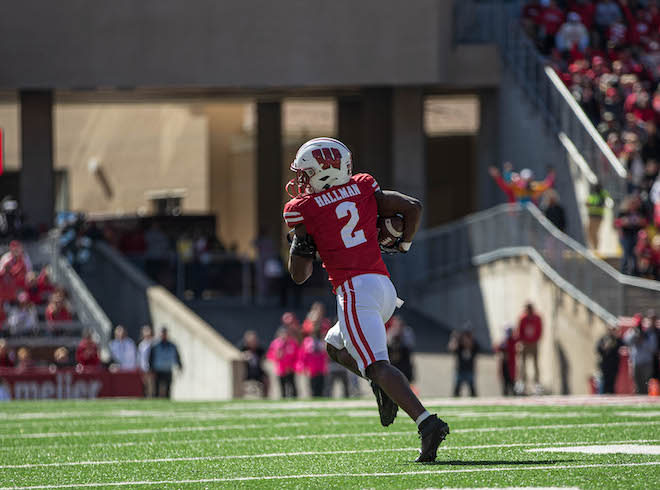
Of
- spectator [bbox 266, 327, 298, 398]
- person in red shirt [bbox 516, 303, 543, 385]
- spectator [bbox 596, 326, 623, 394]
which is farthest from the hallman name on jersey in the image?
person in red shirt [bbox 516, 303, 543, 385]

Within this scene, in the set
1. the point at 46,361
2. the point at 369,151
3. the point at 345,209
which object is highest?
the point at 369,151

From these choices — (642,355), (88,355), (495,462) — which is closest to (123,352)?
(88,355)

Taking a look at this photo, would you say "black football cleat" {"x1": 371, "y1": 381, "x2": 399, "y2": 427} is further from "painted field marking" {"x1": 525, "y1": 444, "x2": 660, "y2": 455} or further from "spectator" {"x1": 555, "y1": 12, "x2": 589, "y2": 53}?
"spectator" {"x1": 555, "y1": 12, "x2": 589, "y2": 53}

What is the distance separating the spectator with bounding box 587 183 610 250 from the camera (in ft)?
85.4

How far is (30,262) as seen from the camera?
96.0 feet

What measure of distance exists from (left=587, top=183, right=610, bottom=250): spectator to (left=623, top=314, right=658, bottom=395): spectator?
517cm

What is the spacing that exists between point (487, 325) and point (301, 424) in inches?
731

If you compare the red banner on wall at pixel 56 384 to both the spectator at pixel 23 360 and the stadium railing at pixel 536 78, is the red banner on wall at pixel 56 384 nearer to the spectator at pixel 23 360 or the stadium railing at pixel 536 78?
the spectator at pixel 23 360

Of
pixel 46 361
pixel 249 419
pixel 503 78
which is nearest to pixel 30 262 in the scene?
pixel 46 361

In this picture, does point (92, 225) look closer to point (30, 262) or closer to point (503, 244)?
point (30, 262)

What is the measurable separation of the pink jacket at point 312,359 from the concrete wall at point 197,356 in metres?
1.56

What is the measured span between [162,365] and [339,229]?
14.7 meters

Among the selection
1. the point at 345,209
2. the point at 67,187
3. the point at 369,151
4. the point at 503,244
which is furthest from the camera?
the point at 67,187

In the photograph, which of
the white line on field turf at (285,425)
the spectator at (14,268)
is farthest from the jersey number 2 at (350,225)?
the spectator at (14,268)
